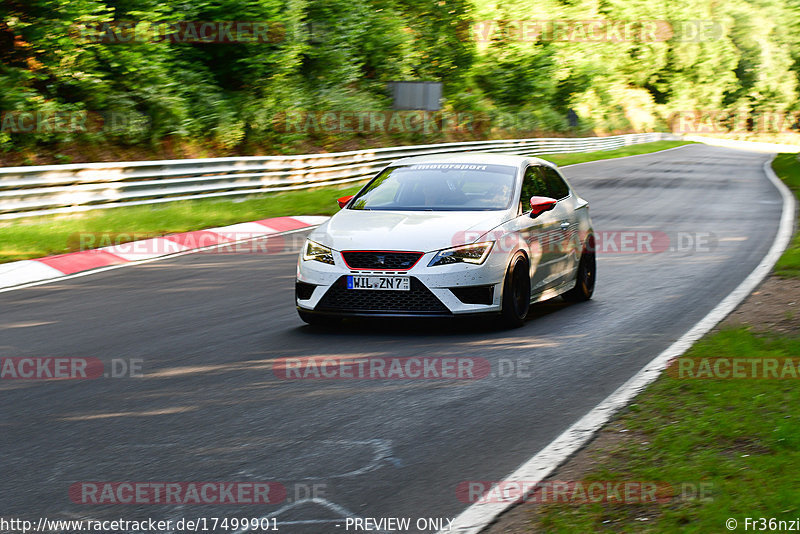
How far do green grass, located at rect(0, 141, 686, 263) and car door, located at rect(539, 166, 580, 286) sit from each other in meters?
7.00

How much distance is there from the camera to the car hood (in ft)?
28.0

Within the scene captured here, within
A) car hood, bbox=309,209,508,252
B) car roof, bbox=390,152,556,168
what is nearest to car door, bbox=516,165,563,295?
car roof, bbox=390,152,556,168

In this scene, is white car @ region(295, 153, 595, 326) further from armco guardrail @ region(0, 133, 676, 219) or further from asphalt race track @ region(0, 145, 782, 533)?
armco guardrail @ region(0, 133, 676, 219)

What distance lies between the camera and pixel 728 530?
3.99 meters

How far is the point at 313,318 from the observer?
894 centimetres

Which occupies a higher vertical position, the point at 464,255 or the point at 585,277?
the point at 464,255

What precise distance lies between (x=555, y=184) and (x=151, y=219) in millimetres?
8584

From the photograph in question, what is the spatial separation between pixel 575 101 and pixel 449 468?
6007 cm

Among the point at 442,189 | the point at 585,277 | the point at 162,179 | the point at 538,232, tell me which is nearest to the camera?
the point at 538,232

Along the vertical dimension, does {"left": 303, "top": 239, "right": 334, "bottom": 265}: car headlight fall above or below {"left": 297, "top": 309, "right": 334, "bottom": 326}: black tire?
above

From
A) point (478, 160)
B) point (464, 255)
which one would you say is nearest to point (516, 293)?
point (464, 255)

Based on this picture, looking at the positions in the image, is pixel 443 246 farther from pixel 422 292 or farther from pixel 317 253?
pixel 317 253

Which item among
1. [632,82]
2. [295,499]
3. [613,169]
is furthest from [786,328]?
[632,82]

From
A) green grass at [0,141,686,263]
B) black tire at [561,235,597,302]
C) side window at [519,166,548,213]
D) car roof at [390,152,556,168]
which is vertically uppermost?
car roof at [390,152,556,168]
